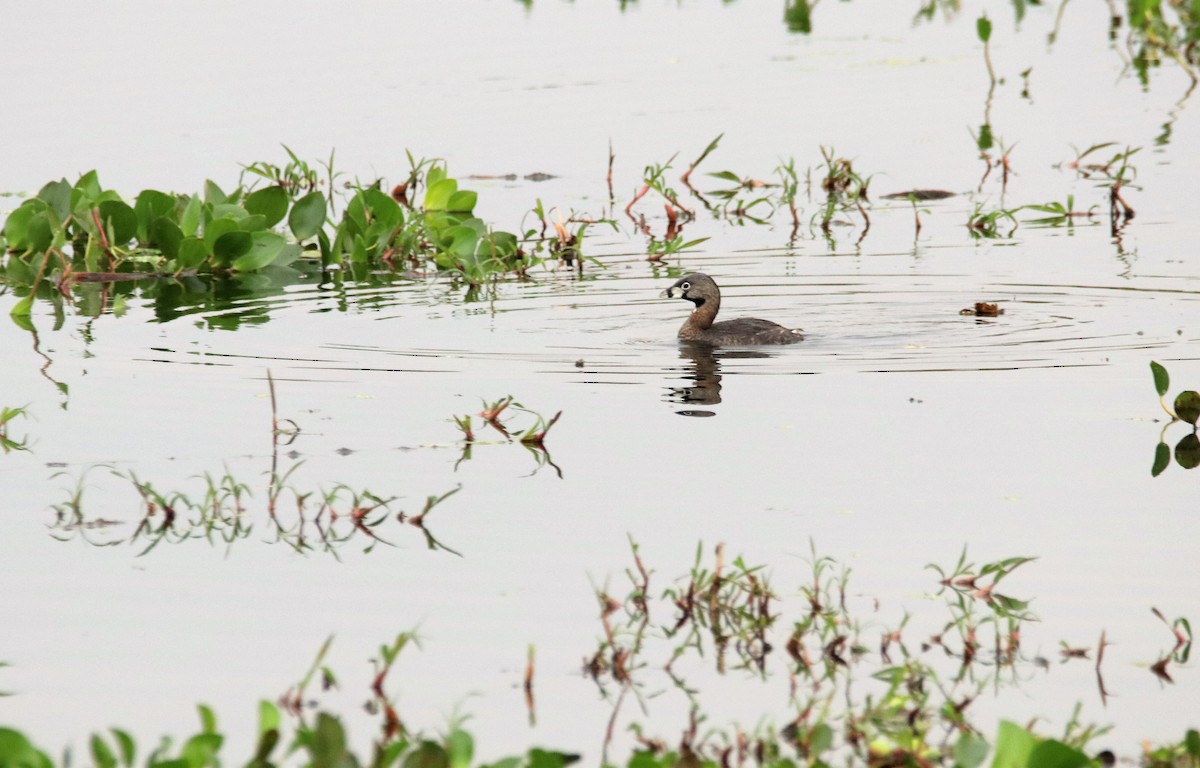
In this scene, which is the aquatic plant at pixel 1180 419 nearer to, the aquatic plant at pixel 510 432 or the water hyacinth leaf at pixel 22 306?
the aquatic plant at pixel 510 432

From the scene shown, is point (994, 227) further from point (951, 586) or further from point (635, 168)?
point (951, 586)

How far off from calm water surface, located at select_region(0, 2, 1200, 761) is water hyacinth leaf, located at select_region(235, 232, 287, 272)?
19.4 inches

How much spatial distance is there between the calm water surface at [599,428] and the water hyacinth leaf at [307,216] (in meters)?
0.65

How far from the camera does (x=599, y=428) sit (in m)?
8.80

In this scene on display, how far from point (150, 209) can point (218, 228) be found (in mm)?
588

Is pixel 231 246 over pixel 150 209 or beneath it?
beneath

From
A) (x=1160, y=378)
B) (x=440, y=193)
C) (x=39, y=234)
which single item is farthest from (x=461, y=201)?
(x=1160, y=378)

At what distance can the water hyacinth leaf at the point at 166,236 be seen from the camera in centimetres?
1321

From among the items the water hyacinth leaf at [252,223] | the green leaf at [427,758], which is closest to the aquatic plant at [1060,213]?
the water hyacinth leaf at [252,223]

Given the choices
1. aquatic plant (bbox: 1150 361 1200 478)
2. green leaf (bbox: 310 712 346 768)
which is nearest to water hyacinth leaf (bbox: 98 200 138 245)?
aquatic plant (bbox: 1150 361 1200 478)

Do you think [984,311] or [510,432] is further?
[984,311]

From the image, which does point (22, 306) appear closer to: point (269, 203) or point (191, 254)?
point (191, 254)

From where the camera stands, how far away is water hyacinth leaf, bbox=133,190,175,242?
43.1 feet

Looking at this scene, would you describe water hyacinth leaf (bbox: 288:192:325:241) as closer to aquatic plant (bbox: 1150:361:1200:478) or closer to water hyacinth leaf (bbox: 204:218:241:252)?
water hyacinth leaf (bbox: 204:218:241:252)
